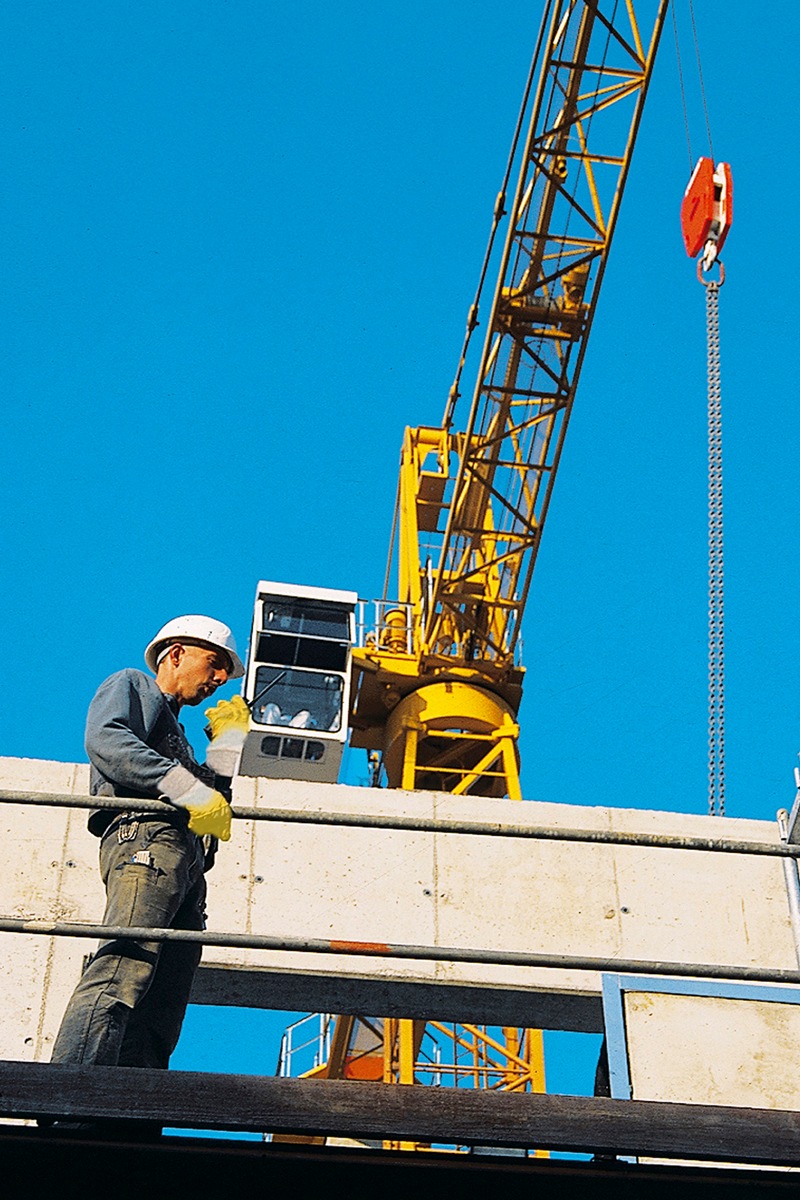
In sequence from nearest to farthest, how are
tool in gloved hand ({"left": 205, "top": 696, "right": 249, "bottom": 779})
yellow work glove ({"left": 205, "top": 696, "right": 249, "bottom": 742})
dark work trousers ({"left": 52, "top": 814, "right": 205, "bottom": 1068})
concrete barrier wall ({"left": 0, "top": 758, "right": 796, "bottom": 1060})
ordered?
dark work trousers ({"left": 52, "top": 814, "right": 205, "bottom": 1068}) → tool in gloved hand ({"left": 205, "top": 696, "right": 249, "bottom": 779}) → yellow work glove ({"left": 205, "top": 696, "right": 249, "bottom": 742}) → concrete barrier wall ({"left": 0, "top": 758, "right": 796, "bottom": 1060})

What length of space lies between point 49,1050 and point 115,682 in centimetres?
419

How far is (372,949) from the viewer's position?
5289 mm

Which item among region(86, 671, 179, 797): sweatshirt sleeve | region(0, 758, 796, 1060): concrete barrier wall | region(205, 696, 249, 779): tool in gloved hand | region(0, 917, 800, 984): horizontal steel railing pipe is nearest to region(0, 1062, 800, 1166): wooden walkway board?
region(0, 917, 800, 984): horizontal steel railing pipe

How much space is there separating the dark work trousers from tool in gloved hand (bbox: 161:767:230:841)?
17cm

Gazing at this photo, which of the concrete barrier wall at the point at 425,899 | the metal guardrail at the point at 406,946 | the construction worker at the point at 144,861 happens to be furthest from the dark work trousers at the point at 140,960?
the concrete barrier wall at the point at 425,899

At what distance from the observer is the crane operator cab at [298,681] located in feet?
77.3

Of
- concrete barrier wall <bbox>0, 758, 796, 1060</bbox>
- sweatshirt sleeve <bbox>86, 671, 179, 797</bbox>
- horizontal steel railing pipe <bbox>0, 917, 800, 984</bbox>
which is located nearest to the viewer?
horizontal steel railing pipe <bbox>0, 917, 800, 984</bbox>

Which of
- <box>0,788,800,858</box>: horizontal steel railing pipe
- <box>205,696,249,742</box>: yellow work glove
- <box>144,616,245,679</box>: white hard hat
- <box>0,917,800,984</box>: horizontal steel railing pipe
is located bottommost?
<box>0,917,800,984</box>: horizontal steel railing pipe

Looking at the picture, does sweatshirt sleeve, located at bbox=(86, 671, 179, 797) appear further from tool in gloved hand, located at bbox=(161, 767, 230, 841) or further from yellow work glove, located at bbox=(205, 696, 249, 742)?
yellow work glove, located at bbox=(205, 696, 249, 742)

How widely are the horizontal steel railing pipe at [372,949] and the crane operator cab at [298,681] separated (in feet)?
56.7

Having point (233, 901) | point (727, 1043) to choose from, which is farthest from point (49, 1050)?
point (727, 1043)

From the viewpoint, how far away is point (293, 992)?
10.6m

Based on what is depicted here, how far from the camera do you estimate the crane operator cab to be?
2356cm

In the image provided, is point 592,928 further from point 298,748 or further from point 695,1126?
point 298,748
